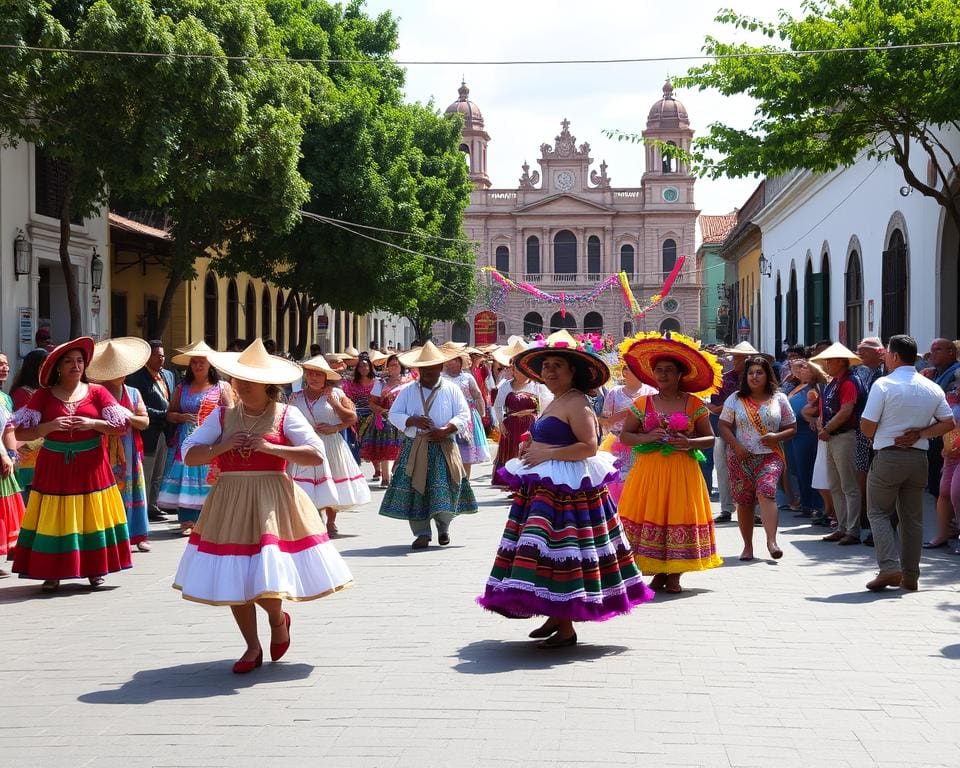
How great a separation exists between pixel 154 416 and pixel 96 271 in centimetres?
1083

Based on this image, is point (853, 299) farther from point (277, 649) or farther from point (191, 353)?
point (277, 649)

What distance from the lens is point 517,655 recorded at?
688 centimetres

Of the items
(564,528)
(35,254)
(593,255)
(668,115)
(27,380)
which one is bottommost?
(564,528)

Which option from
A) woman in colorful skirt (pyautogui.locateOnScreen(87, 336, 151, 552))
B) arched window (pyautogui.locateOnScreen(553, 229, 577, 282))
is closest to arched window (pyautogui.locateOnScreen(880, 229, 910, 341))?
woman in colorful skirt (pyautogui.locateOnScreen(87, 336, 151, 552))

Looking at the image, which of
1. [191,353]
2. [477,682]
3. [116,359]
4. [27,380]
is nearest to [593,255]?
[191,353]

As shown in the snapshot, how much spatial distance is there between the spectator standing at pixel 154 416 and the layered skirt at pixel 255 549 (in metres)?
6.67

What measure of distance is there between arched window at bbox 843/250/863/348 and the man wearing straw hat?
14.7 meters

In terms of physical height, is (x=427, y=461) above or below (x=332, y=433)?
below

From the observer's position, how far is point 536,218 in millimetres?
91438

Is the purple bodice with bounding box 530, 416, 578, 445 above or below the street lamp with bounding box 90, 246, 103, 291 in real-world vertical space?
below

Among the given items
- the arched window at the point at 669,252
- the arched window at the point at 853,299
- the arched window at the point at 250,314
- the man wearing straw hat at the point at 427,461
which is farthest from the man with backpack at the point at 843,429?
the arched window at the point at 669,252

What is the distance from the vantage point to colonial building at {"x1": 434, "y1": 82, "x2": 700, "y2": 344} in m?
89.8

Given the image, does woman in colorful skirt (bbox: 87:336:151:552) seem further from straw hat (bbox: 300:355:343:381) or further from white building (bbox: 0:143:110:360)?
white building (bbox: 0:143:110:360)

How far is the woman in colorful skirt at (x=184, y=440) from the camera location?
39.9 ft
